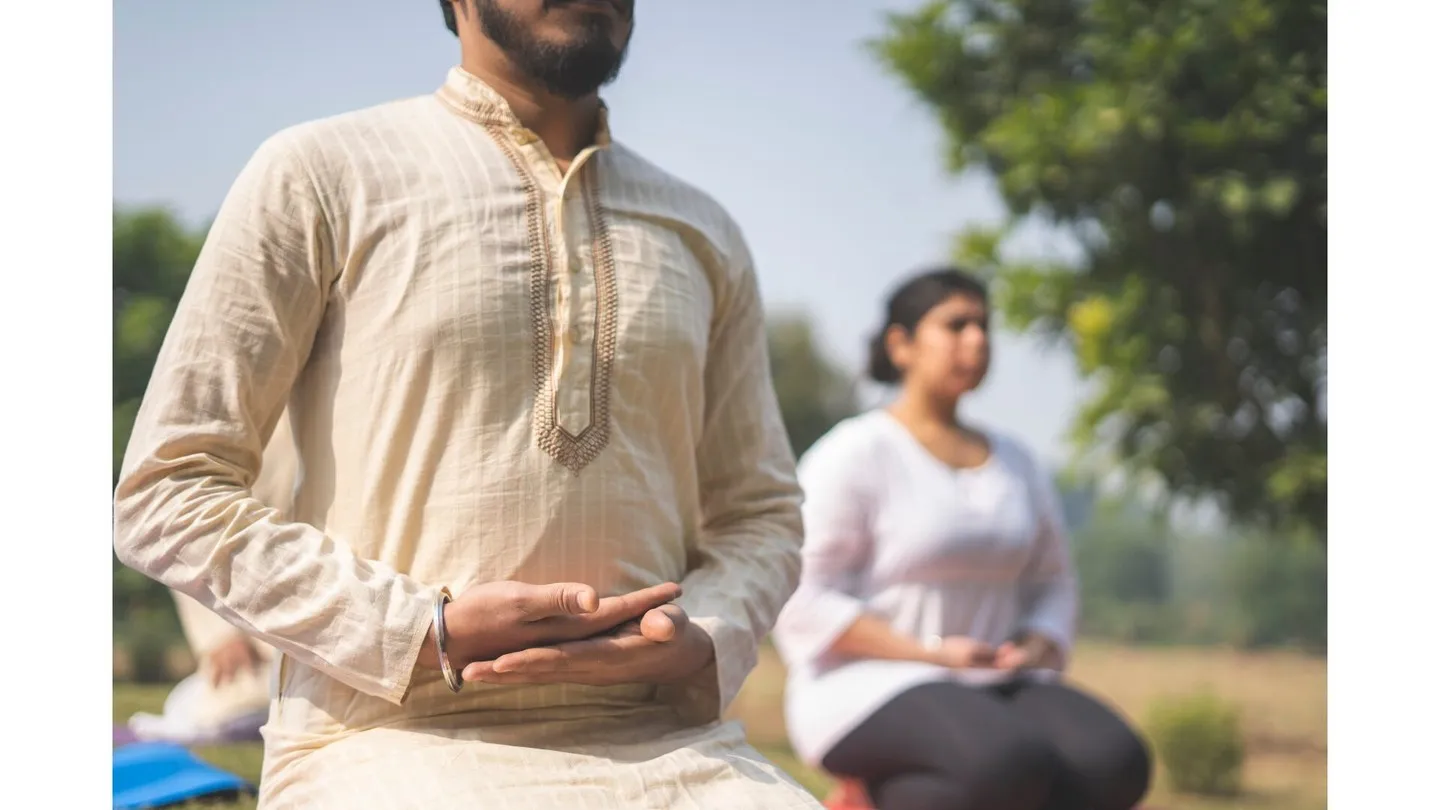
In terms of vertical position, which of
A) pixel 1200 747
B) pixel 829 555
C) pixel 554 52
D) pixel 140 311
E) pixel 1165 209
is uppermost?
pixel 554 52

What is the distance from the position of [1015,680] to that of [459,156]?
1928 mm

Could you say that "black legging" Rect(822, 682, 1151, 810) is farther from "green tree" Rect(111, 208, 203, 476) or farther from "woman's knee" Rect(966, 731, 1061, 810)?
"green tree" Rect(111, 208, 203, 476)

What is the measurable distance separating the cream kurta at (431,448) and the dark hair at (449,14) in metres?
0.13

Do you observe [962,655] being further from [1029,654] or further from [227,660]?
[227,660]

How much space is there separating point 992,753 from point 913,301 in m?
1.28

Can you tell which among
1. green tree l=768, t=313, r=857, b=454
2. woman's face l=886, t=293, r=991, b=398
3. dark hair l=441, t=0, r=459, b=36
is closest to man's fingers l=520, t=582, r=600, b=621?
dark hair l=441, t=0, r=459, b=36

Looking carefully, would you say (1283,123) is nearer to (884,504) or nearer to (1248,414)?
(1248,414)

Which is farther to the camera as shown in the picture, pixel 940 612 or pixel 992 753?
pixel 940 612

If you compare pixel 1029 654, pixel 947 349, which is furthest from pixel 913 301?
pixel 1029 654

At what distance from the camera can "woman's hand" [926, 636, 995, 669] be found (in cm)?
296

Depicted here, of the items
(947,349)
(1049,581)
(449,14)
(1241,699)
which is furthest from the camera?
(1241,699)

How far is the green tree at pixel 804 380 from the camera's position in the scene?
4.98m

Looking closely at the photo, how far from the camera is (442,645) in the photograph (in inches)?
50.1

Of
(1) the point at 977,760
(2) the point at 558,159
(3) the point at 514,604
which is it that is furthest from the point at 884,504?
(3) the point at 514,604
